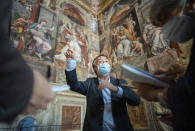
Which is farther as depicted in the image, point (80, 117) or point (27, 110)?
point (80, 117)

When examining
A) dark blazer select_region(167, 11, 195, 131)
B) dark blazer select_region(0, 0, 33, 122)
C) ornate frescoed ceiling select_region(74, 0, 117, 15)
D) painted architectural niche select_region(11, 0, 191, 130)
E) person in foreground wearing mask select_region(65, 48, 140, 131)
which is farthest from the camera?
ornate frescoed ceiling select_region(74, 0, 117, 15)

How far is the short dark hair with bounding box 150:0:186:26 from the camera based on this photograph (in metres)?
0.97

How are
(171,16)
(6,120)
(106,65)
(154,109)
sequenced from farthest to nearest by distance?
(154,109) < (106,65) < (171,16) < (6,120)

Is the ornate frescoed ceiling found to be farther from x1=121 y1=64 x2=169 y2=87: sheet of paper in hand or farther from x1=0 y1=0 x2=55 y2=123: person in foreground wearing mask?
x1=0 y1=0 x2=55 y2=123: person in foreground wearing mask

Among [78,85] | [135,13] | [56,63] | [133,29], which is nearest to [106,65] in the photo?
[78,85]

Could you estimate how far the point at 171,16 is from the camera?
3.32ft

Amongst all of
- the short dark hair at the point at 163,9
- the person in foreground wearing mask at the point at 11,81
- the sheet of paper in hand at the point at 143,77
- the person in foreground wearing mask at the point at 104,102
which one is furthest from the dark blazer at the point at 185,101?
the person in foreground wearing mask at the point at 104,102

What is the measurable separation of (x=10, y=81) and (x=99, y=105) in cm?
181

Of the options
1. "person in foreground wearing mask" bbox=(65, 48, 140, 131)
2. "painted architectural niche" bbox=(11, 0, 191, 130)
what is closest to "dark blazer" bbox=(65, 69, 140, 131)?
"person in foreground wearing mask" bbox=(65, 48, 140, 131)

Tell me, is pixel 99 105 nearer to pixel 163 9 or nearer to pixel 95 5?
pixel 163 9

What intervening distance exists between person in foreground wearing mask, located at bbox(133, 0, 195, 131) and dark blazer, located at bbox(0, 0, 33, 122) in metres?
1.01

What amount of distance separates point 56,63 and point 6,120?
4.52 meters

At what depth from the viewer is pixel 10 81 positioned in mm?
596

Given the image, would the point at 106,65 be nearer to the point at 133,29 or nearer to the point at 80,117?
the point at 80,117
